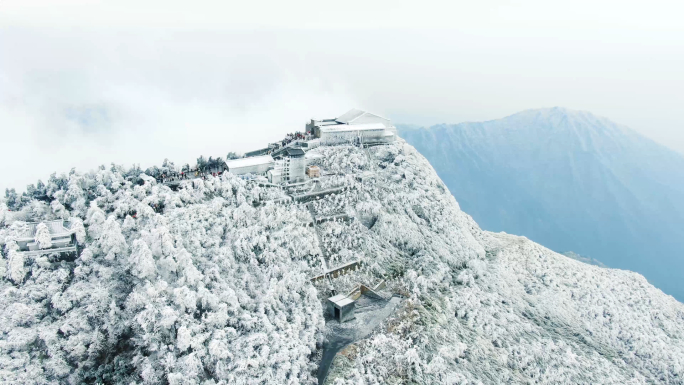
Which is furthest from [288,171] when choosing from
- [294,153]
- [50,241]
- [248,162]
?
[50,241]

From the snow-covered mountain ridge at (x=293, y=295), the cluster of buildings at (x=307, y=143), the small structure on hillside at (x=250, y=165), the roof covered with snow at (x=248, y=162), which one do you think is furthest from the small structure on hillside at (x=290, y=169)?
the snow-covered mountain ridge at (x=293, y=295)

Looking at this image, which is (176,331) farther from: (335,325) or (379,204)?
(379,204)

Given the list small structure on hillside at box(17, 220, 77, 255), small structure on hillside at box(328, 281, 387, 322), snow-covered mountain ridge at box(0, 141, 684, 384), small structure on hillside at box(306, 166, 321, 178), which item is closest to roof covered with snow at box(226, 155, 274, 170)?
snow-covered mountain ridge at box(0, 141, 684, 384)

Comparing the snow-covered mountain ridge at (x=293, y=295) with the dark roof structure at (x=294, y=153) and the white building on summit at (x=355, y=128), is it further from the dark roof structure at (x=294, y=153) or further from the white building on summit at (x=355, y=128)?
the white building on summit at (x=355, y=128)

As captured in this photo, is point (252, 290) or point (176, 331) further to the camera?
point (252, 290)

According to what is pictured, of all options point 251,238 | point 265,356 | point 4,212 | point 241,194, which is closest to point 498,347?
point 265,356

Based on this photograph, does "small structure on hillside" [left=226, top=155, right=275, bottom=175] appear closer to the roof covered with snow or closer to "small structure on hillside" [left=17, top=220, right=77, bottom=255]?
the roof covered with snow

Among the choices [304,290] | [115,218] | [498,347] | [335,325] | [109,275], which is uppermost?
[115,218]
